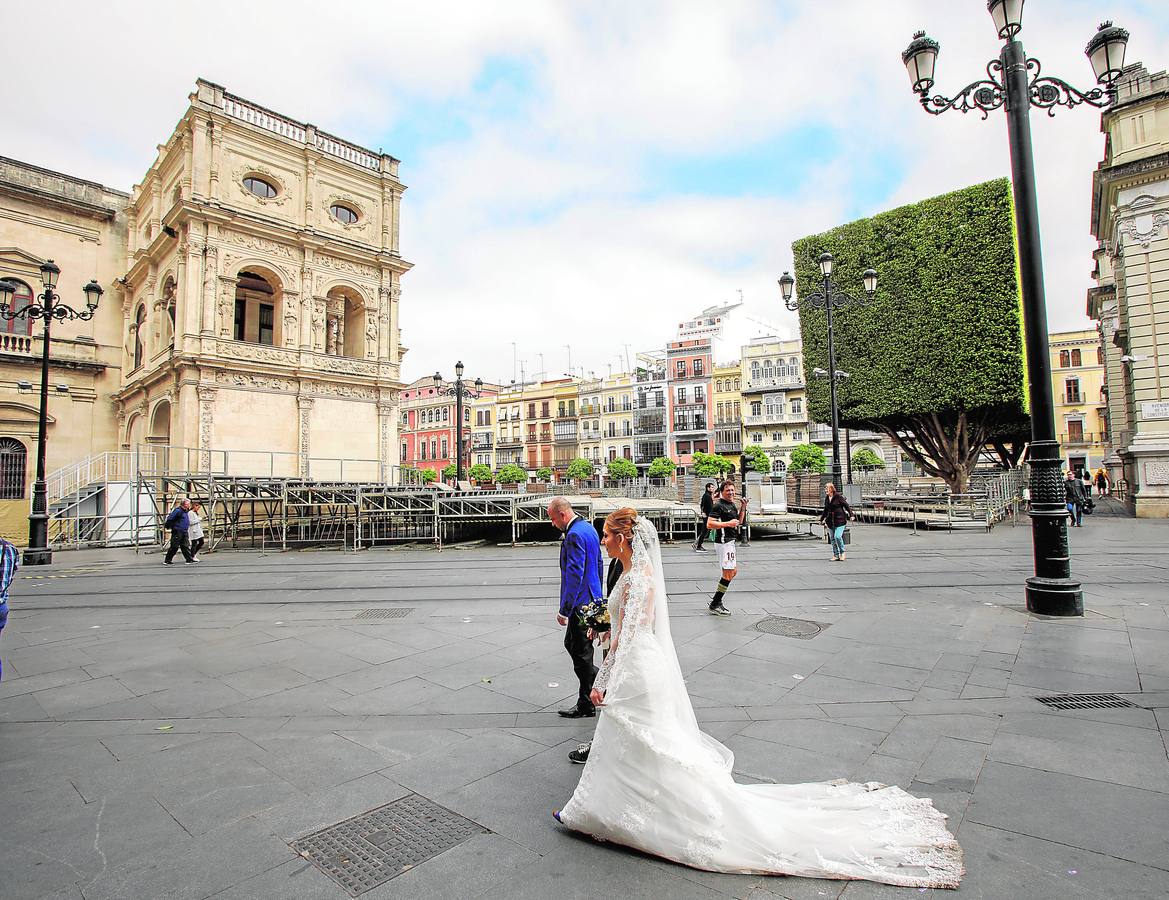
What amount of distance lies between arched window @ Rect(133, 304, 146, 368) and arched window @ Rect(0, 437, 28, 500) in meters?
5.29

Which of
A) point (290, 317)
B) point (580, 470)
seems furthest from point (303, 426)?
point (580, 470)

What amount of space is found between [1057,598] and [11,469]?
108 ft

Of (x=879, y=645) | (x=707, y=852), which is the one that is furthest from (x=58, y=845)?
(x=879, y=645)

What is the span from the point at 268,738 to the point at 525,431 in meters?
71.0

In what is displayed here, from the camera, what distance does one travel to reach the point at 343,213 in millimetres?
26594

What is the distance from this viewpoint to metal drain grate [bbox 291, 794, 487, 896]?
273cm

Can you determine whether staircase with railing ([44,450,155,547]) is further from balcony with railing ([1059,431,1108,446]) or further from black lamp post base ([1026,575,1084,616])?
balcony with railing ([1059,431,1108,446])

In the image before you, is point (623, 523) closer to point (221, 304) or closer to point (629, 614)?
point (629, 614)

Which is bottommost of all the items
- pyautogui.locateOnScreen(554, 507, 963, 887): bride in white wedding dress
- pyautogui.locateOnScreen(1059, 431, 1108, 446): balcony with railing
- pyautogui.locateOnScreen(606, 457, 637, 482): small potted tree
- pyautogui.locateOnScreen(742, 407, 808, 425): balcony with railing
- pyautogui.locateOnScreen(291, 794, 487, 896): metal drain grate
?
pyautogui.locateOnScreen(291, 794, 487, 896): metal drain grate

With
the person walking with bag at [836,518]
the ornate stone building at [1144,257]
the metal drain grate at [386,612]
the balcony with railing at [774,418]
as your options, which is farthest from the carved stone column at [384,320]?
the balcony with railing at [774,418]

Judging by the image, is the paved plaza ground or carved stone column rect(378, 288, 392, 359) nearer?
the paved plaza ground

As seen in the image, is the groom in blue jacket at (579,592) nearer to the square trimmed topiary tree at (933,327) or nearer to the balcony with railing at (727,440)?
the square trimmed topiary tree at (933,327)

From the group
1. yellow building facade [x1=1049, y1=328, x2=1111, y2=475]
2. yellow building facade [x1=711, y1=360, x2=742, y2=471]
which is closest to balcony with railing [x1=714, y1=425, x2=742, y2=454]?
yellow building facade [x1=711, y1=360, x2=742, y2=471]

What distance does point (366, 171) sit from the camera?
26.8 m
